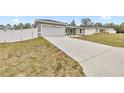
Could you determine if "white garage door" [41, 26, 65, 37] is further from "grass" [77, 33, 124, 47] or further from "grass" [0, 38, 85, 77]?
"grass" [77, 33, 124, 47]

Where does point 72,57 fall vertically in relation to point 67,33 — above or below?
below

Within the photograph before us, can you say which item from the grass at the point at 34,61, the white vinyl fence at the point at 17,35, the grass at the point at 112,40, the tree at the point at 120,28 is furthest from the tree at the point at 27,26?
the tree at the point at 120,28

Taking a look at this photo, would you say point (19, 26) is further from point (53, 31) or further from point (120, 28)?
point (120, 28)

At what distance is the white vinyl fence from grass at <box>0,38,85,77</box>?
383 millimetres

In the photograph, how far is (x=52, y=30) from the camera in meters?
11.9

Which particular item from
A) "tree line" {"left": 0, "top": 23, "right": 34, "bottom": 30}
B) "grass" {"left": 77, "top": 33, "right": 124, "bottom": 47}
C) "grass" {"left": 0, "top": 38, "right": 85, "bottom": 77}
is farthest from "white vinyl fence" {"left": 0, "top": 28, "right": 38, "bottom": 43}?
"grass" {"left": 77, "top": 33, "right": 124, "bottom": 47}

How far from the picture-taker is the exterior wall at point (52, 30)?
11.6 meters

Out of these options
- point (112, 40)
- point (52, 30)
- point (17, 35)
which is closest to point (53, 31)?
point (52, 30)

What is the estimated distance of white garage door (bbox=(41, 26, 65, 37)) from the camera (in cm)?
1165
